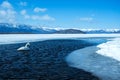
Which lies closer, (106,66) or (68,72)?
(68,72)

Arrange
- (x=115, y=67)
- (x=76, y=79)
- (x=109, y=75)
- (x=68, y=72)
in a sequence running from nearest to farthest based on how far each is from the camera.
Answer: (x=76, y=79) → (x=109, y=75) → (x=68, y=72) → (x=115, y=67)

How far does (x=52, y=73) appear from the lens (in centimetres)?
1251

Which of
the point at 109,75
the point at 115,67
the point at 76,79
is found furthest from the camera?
the point at 115,67

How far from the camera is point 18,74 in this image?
40.1 ft

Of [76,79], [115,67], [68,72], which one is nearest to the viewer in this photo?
[76,79]

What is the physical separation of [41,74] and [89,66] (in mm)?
3897

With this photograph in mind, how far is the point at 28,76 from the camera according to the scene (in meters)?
11.7

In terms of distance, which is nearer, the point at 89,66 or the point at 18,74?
the point at 18,74

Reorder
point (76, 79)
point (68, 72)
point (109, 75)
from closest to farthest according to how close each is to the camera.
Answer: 1. point (76, 79)
2. point (109, 75)
3. point (68, 72)

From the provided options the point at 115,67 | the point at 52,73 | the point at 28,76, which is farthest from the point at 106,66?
the point at 28,76

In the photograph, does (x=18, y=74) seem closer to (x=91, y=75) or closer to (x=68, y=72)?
(x=68, y=72)

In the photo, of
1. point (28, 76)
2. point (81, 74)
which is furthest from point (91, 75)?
point (28, 76)

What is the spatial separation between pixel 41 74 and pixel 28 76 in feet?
2.63

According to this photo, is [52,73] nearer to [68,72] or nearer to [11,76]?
[68,72]
